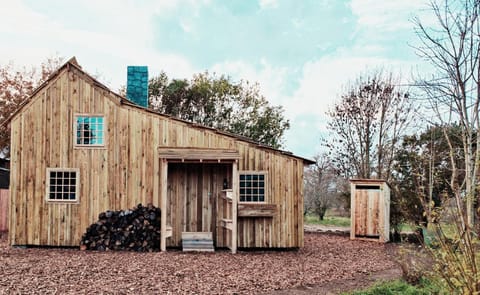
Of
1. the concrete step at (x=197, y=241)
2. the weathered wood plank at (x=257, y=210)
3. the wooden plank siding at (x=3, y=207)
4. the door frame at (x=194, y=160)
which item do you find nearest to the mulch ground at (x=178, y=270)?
the concrete step at (x=197, y=241)

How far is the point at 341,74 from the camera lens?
61.7ft

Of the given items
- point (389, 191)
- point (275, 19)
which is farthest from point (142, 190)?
point (389, 191)

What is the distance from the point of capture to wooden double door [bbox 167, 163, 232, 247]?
11.9 metres

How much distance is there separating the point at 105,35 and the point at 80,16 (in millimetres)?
1457

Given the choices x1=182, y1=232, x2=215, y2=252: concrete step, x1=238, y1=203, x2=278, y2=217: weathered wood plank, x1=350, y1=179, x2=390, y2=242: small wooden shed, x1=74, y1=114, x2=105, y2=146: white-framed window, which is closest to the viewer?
x1=182, y1=232, x2=215, y2=252: concrete step

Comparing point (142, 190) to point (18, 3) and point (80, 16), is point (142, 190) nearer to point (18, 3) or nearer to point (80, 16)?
point (80, 16)

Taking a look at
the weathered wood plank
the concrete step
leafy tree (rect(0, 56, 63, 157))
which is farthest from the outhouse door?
leafy tree (rect(0, 56, 63, 157))

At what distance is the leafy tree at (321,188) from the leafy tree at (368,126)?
550cm

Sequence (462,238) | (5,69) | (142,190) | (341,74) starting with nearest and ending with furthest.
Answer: (462,238)
(142,190)
(341,74)
(5,69)

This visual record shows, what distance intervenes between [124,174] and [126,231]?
154 centimetres

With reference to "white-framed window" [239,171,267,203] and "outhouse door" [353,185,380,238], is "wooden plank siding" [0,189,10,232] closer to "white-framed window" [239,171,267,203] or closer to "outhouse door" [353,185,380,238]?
"white-framed window" [239,171,267,203]

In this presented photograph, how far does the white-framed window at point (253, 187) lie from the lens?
1198 cm

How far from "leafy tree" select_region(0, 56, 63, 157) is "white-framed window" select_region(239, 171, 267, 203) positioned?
13.7 metres

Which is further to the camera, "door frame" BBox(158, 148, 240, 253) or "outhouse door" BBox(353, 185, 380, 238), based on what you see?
"outhouse door" BBox(353, 185, 380, 238)
